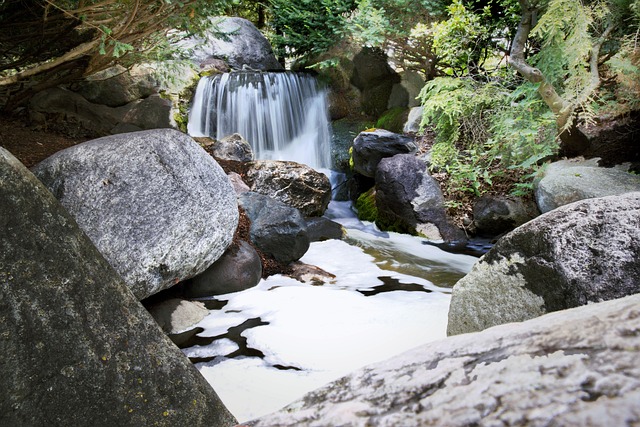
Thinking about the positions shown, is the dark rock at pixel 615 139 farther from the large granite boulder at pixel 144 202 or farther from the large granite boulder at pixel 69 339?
the large granite boulder at pixel 69 339

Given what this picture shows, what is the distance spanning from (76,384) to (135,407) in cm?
25

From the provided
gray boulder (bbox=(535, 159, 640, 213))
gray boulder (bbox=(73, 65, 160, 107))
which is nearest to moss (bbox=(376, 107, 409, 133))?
gray boulder (bbox=(535, 159, 640, 213))

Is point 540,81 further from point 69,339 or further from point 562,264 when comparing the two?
point 69,339

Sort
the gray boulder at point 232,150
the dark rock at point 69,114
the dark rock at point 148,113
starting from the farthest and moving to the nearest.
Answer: the gray boulder at point 232,150, the dark rock at point 148,113, the dark rock at point 69,114

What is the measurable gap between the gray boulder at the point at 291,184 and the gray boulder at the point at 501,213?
283 centimetres

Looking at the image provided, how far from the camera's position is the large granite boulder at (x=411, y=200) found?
24.7ft

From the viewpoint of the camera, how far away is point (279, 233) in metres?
5.32

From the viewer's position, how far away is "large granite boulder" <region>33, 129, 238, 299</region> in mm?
3555

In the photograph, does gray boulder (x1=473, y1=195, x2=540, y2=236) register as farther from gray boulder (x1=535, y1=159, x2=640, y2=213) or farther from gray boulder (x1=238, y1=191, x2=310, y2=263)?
gray boulder (x1=238, y1=191, x2=310, y2=263)

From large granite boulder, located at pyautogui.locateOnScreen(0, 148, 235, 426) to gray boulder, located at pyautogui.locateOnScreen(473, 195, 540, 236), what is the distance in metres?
6.34

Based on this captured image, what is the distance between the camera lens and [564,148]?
721 centimetres

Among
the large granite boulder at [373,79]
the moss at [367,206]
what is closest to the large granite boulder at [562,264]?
the moss at [367,206]

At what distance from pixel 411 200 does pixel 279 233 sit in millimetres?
3232

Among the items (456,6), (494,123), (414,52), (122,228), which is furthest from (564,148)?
(122,228)
